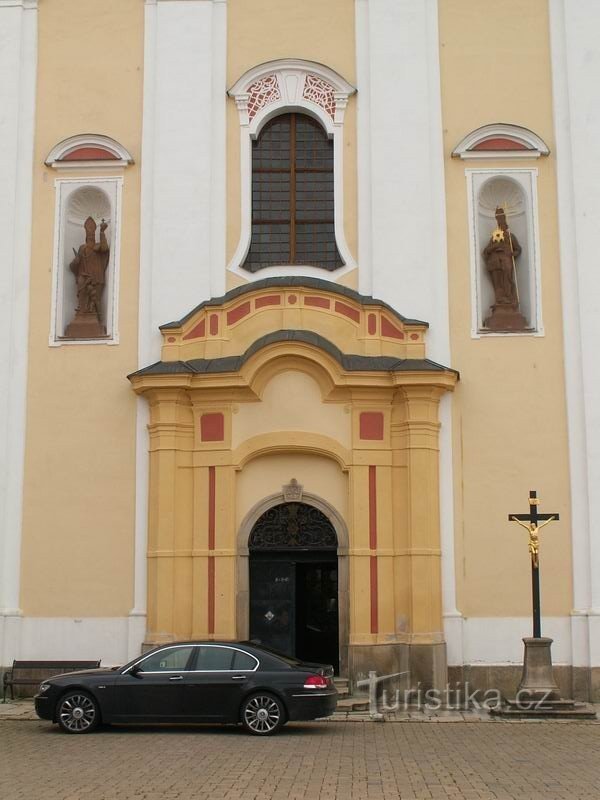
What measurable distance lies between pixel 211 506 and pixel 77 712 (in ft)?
15.6

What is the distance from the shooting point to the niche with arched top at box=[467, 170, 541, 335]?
19.4m

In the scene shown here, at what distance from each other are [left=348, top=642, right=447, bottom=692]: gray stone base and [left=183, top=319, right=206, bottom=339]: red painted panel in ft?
17.7

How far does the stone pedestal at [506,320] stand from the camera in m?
19.3

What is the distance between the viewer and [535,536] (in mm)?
17000

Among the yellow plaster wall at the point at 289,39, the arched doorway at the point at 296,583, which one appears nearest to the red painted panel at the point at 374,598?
the arched doorway at the point at 296,583

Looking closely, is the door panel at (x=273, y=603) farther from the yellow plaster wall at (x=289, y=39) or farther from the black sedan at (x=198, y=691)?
the yellow plaster wall at (x=289, y=39)

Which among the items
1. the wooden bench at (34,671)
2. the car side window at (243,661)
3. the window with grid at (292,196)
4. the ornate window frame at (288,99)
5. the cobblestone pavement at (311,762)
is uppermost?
the ornate window frame at (288,99)

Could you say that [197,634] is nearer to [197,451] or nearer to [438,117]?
[197,451]

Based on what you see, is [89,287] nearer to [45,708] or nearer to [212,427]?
[212,427]

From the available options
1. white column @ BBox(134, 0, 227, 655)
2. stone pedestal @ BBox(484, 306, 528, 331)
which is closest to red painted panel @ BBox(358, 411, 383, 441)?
stone pedestal @ BBox(484, 306, 528, 331)

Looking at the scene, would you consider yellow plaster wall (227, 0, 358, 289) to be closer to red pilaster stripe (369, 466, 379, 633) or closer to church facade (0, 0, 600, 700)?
church facade (0, 0, 600, 700)

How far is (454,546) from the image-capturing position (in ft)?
61.4

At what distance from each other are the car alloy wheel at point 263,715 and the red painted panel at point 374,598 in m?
3.98

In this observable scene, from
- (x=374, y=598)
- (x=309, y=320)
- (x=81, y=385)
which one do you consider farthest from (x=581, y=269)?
(x=81, y=385)
